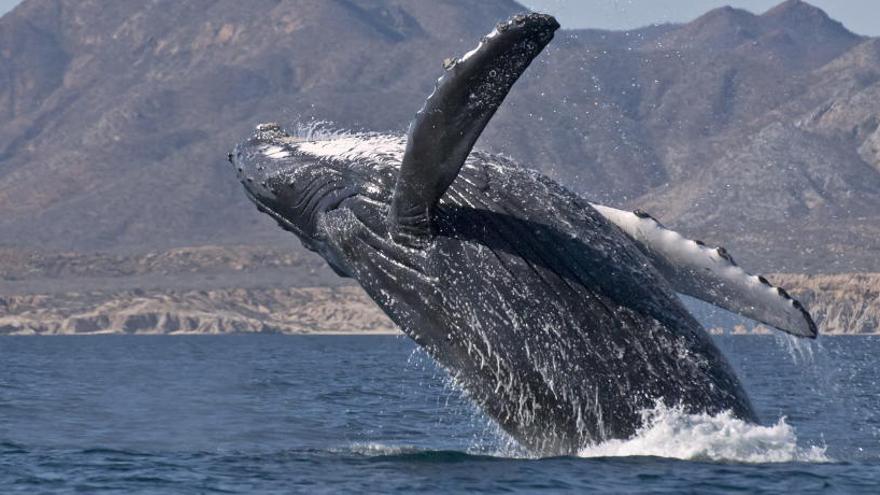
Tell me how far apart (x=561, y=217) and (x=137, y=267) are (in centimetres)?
16004

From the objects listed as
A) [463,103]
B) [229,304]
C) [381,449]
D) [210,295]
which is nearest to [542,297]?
[463,103]

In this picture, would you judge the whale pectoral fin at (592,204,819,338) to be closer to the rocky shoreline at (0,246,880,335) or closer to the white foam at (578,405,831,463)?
the white foam at (578,405,831,463)

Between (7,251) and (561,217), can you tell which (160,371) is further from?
(7,251)

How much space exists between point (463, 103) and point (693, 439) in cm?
349

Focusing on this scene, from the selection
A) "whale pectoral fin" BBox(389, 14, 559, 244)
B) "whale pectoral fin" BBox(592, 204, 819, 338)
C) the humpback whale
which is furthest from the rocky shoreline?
"whale pectoral fin" BBox(389, 14, 559, 244)

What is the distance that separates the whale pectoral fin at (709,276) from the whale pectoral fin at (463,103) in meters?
1.92

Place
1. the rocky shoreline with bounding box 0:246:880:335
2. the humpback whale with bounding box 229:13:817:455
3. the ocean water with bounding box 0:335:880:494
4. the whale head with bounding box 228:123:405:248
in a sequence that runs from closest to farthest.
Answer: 1. the humpback whale with bounding box 229:13:817:455
2. the whale head with bounding box 228:123:405:248
3. the ocean water with bounding box 0:335:880:494
4. the rocky shoreline with bounding box 0:246:880:335

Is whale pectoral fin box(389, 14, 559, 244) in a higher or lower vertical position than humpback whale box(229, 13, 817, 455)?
higher

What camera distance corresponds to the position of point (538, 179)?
1260 centimetres

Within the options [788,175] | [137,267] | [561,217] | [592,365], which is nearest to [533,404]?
[592,365]

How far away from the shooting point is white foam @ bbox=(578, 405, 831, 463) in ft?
41.0

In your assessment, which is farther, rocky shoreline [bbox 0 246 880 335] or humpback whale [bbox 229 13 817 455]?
rocky shoreline [bbox 0 246 880 335]

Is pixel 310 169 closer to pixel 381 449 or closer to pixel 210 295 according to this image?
pixel 381 449

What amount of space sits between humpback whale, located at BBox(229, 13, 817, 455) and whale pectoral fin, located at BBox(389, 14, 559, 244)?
0.33m
